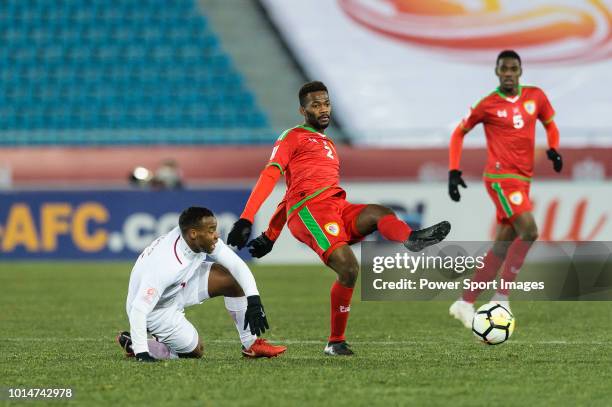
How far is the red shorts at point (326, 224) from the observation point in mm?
7191

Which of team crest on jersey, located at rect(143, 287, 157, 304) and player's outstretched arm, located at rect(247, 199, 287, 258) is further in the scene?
player's outstretched arm, located at rect(247, 199, 287, 258)

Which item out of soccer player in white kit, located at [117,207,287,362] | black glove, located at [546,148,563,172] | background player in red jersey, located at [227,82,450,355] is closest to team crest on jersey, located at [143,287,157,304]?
soccer player in white kit, located at [117,207,287,362]

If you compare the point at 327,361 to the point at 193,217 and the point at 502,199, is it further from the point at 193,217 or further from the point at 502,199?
the point at 502,199

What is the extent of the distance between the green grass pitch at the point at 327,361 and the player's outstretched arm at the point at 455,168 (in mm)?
1101

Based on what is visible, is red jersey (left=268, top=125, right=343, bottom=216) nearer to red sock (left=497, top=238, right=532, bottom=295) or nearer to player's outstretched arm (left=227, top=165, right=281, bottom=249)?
player's outstretched arm (left=227, top=165, right=281, bottom=249)

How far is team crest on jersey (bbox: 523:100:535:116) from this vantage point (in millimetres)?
9609

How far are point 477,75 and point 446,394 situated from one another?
17608 mm

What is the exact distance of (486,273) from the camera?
955 cm

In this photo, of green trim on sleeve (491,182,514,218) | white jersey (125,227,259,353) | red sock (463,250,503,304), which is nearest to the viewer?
white jersey (125,227,259,353)

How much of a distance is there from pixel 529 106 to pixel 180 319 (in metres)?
4.05

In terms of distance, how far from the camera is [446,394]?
5.54 meters

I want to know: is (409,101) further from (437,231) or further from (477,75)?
(437,231)

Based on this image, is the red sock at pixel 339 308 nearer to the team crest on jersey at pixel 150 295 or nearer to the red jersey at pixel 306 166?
the red jersey at pixel 306 166

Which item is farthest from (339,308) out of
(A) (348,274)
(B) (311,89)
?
(B) (311,89)
